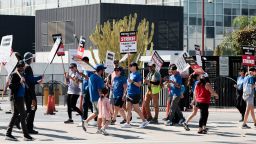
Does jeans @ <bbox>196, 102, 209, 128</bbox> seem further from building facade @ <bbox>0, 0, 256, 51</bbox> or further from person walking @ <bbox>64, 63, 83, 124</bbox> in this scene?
building facade @ <bbox>0, 0, 256, 51</bbox>

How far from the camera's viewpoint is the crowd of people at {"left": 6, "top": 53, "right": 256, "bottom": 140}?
16797mm

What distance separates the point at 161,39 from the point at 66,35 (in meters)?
8.16

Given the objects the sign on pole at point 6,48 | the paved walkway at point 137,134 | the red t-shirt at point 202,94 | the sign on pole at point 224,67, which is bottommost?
the paved walkway at point 137,134

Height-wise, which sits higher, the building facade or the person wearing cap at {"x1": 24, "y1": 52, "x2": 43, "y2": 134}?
the building facade

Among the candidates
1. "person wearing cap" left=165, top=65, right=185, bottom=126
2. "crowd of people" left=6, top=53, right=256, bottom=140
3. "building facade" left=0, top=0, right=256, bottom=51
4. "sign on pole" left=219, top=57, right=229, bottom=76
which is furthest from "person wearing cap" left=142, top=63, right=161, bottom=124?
"building facade" left=0, top=0, right=256, bottom=51

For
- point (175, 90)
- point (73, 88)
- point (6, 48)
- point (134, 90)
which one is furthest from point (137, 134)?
point (6, 48)

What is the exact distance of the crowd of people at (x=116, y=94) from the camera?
16.8 m

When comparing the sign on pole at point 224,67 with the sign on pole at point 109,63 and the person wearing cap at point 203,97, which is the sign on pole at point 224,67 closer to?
the sign on pole at point 109,63

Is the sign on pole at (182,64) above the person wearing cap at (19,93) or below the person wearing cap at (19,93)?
above

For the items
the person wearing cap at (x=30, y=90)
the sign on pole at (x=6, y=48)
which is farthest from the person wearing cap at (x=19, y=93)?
the sign on pole at (x=6, y=48)

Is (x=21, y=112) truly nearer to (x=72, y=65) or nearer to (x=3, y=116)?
(x=72, y=65)

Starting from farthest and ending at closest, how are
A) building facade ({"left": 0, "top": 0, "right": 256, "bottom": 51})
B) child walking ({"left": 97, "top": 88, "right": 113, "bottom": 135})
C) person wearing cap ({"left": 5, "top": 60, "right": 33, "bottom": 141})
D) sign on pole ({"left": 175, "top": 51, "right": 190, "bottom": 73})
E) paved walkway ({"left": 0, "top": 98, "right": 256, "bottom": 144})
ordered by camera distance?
building facade ({"left": 0, "top": 0, "right": 256, "bottom": 51}) < sign on pole ({"left": 175, "top": 51, "right": 190, "bottom": 73}) < child walking ({"left": 97, "top": 88, "right": 113, "bottom": 135}) < paved walkway ({"left": 0, "top": 98, "right": 256, "bottom": 144}) < person wearing cap ({"left": 5, "top": 60, "right": 33, "bottom": 141})

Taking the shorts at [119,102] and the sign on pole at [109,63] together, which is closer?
the shorts at [119,102]

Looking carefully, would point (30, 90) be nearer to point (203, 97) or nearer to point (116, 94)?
point (116, 94)
